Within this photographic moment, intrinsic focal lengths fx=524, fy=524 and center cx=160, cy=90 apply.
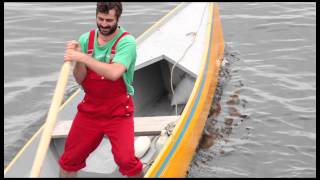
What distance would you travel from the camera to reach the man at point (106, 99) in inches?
212

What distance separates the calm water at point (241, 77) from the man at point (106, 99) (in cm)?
247

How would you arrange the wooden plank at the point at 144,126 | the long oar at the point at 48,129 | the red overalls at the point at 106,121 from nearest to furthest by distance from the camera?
the long oar at the point at 48,129 < the red overalls at the point at 106,121 < the wooden plank at the point at 144,126

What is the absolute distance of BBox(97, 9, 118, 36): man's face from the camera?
17.2ft

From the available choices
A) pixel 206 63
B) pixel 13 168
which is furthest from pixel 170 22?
pixel 13 168

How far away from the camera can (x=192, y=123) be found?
804cm

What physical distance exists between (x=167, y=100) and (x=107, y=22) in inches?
192

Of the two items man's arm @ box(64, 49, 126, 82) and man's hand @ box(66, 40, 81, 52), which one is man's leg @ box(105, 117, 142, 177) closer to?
man's arm @ box(64, 49, 126, 82)

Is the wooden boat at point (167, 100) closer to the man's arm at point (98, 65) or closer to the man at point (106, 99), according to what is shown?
the man at point (106, 99)

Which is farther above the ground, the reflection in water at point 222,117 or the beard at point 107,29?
the beard at point 107,29

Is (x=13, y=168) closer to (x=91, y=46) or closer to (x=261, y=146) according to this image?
(x=91, y=46)

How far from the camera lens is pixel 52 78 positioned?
38.7ft

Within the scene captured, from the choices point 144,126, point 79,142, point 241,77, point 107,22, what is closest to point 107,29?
point 107,22

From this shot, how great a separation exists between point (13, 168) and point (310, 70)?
7775 millimetres

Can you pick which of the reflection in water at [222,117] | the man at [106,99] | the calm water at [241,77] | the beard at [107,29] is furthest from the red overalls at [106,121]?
the reflection in water at [222,117]
